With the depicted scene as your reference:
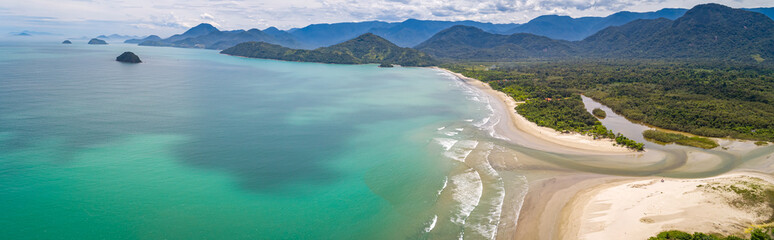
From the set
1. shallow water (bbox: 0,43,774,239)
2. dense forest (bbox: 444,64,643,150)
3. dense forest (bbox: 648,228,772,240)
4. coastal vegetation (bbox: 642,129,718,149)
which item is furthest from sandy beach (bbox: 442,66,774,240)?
dense forest (bbox: 444,64,643,150)

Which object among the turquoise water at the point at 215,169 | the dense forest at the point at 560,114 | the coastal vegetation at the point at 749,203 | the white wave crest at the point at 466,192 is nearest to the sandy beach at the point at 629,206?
the coastal vegetation at the point at 749,203

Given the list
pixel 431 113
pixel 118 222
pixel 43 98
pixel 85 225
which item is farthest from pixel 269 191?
pixel 43 98

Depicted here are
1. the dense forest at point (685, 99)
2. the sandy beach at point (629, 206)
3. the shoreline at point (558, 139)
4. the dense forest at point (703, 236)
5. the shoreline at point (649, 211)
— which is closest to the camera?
the dense forest at point (703, 236)

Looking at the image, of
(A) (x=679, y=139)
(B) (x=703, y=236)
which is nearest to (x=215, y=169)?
(B) (x=703, y=236)

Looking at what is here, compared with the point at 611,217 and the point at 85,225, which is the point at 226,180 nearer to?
the point at 85,225

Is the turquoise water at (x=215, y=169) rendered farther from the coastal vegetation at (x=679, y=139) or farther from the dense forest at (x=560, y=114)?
the coastal vegetation at (x=679, y=139)

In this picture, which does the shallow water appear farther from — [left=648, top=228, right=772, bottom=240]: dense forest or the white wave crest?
[left=648, top=228, right=772, bottom=240]: dense forest
